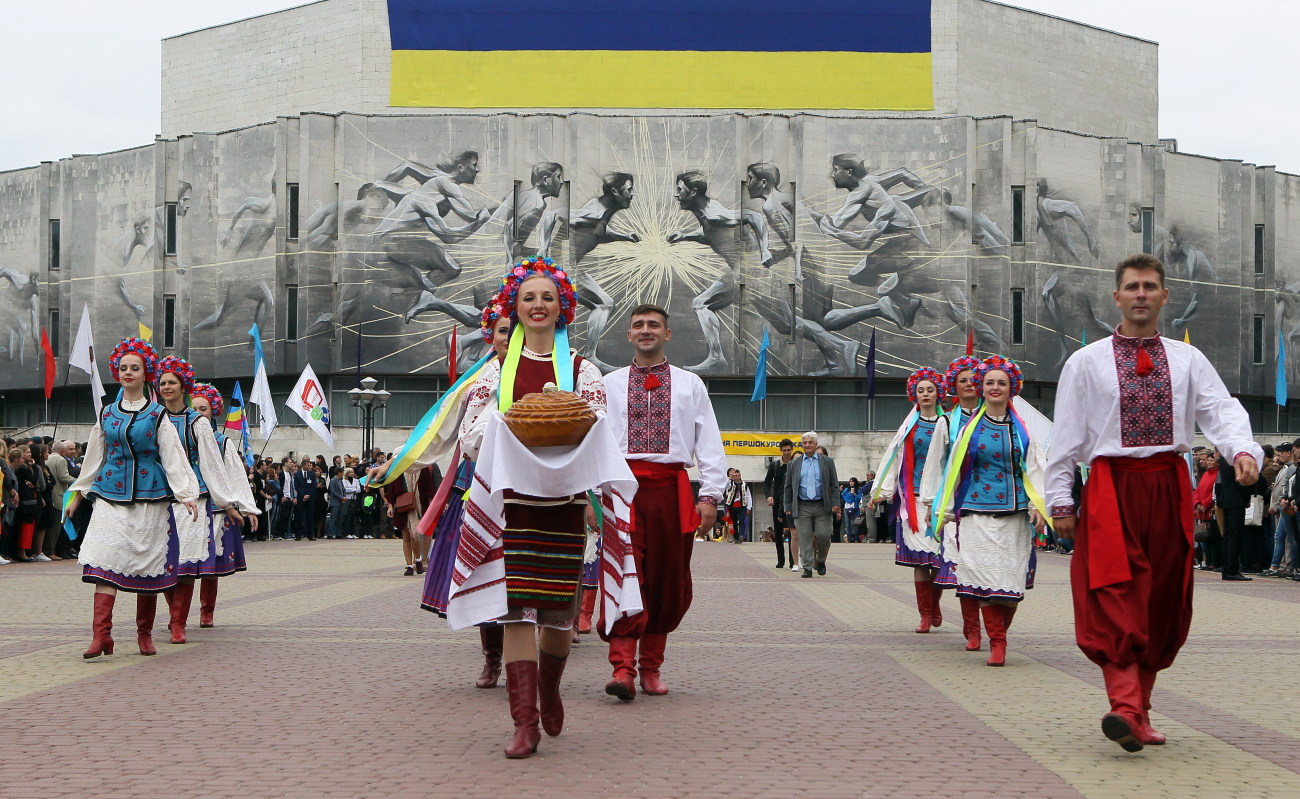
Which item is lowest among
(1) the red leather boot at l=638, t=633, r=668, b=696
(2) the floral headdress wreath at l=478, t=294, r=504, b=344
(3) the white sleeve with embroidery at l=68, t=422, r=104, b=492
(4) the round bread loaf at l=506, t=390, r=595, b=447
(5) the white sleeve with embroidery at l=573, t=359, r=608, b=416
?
(1) the red leather boot at l=638, t=633, r=668, b=696

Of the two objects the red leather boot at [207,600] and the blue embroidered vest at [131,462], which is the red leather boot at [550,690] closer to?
the blue embroidered vest at [131,462]

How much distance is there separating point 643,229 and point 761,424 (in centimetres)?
849

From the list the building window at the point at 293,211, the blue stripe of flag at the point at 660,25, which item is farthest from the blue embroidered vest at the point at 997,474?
the blue stripe of flag at the point at 660,25

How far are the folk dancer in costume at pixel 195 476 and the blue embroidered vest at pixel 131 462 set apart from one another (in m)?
0.37

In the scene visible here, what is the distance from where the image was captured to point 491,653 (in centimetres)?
889

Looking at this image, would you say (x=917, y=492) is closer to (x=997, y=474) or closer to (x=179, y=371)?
(x=997, y=474)

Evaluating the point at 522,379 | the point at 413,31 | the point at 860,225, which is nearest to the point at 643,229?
the point at 860,225

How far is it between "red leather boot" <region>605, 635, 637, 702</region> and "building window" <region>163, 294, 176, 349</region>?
5312 cm

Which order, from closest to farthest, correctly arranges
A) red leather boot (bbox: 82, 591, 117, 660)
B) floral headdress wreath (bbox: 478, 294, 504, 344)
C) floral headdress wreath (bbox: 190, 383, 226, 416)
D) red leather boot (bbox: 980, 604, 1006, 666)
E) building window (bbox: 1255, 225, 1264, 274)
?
floral headdress wreath (bbox: 478, 294, 504, 344)
red leather boot (bbox: 82, 591, 117, 660)
red leather boot (bbox: 980, 604, 1006, 666)
floral headdress wreath (bbox: 190, 383, 226, 416)
building window (bbox: 1255, 225, 1264, 274)

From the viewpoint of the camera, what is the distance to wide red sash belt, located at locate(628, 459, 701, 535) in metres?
8.66

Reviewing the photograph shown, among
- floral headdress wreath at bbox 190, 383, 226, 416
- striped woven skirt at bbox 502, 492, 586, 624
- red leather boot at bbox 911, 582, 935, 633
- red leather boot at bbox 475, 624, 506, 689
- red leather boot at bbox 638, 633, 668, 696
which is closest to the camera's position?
striped woven skirt at bbox 502, 492, 586, 624

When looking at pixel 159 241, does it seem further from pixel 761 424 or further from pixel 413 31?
pixel 761 424

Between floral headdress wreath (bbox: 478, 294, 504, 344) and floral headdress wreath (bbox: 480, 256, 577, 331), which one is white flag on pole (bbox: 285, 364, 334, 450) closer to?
floral headdress wreath (bbox: 478, 294, 504, 344)

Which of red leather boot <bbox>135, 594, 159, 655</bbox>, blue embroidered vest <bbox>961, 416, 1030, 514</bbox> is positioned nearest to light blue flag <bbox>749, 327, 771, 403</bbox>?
blue embroidered vest <bbox>961, 416, 1030, 514</bbox>
